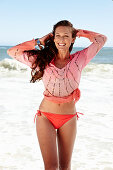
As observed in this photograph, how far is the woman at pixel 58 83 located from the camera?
8.92 ft

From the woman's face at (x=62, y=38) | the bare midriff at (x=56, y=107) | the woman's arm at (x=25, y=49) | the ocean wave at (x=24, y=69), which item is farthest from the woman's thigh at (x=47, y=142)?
the ocean wave at (x=24, y=69)

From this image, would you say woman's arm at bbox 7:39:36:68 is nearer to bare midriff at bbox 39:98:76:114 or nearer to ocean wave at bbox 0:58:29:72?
bare midriff at bbox 39:98:76:114

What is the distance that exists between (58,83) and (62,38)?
1.45ft

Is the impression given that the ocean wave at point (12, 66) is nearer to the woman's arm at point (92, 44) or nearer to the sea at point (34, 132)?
the sea at point (34, 132)

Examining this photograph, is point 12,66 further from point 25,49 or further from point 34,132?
point 25,49

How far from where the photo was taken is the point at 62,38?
273cm

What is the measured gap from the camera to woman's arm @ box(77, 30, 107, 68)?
2830 mm

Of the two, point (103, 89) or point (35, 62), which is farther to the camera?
point (103, 89)

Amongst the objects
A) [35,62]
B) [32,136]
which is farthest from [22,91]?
[35,62]

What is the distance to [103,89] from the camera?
36.5 feet

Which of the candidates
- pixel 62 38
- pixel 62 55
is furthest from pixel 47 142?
pixel 62 38

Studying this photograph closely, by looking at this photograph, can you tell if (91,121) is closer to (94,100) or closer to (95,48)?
(94,100)

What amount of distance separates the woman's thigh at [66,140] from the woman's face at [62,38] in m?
0.72

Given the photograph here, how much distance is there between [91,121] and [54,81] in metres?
4.07
